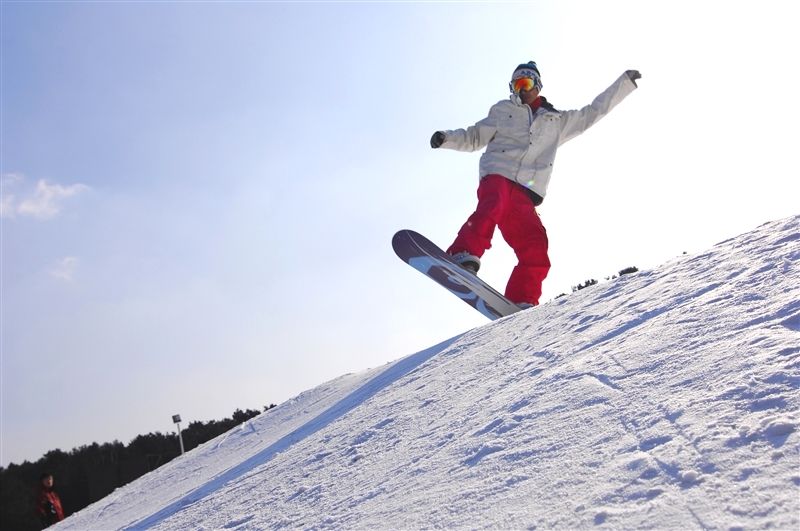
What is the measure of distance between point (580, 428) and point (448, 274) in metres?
3.19

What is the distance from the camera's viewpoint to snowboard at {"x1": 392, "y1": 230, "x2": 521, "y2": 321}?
202 inches

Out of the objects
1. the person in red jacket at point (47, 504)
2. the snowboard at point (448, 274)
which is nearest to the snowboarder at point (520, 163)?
the snowboard at point (448, 274)

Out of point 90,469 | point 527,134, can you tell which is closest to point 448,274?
point 527,134

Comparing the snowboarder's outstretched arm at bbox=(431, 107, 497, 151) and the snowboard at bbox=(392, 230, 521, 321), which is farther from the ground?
the snowboarder's outstretched arm at bbox=(431, 107, 497, 151)

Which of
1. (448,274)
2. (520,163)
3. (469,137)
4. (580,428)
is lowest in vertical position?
(580,428)

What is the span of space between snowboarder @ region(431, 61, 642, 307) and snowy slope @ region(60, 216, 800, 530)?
1576 millimetres

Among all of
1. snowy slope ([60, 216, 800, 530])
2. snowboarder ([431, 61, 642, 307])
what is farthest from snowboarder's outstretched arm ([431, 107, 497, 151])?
snowy slope ([60, 216, 800, 530])

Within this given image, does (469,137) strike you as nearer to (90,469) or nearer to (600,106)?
(600,106)

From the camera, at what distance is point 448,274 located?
5.15 metres

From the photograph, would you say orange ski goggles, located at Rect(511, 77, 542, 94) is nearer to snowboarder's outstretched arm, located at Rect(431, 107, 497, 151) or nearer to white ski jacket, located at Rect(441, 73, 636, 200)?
white ski jacket, located at Rect(441, 73, 636, 200)

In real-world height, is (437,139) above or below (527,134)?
above

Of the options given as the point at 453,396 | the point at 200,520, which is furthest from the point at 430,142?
the point at 200,520

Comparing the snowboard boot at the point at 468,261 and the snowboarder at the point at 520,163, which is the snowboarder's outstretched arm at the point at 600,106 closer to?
the snowboarder at the point at 520,163

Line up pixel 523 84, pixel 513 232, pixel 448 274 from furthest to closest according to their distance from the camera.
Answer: pixel 523 84 < pixel 513 232 < pixel 448 274
